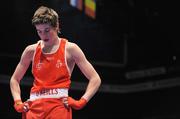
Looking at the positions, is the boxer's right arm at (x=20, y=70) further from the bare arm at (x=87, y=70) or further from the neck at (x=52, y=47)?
the bare arm at (x=87, y=70)

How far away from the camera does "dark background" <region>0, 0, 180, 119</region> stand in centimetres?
760

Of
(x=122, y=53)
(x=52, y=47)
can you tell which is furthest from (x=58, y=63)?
(x=122, y=53)

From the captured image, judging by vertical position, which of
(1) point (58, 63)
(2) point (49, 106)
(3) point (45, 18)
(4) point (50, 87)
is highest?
(3) point (45, 18)

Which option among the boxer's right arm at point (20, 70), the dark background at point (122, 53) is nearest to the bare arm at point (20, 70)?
the boxer's right arm at point (20, 70)

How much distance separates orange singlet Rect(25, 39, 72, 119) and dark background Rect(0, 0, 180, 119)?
471 cm

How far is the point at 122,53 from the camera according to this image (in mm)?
8711

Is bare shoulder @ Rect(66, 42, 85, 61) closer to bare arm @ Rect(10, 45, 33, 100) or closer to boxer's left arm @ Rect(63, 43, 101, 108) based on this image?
boxer's left arm @ Rect(63, 43, 101, 108)

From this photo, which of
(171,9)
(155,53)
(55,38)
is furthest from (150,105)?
(55,38)

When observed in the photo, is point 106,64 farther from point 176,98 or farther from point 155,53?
point 176,98

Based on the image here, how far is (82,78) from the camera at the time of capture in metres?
8.24

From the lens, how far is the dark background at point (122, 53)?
7.60m

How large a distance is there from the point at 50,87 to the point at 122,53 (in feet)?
20.7

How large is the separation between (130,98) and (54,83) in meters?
6.37

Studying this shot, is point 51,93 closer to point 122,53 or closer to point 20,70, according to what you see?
point 20,70
